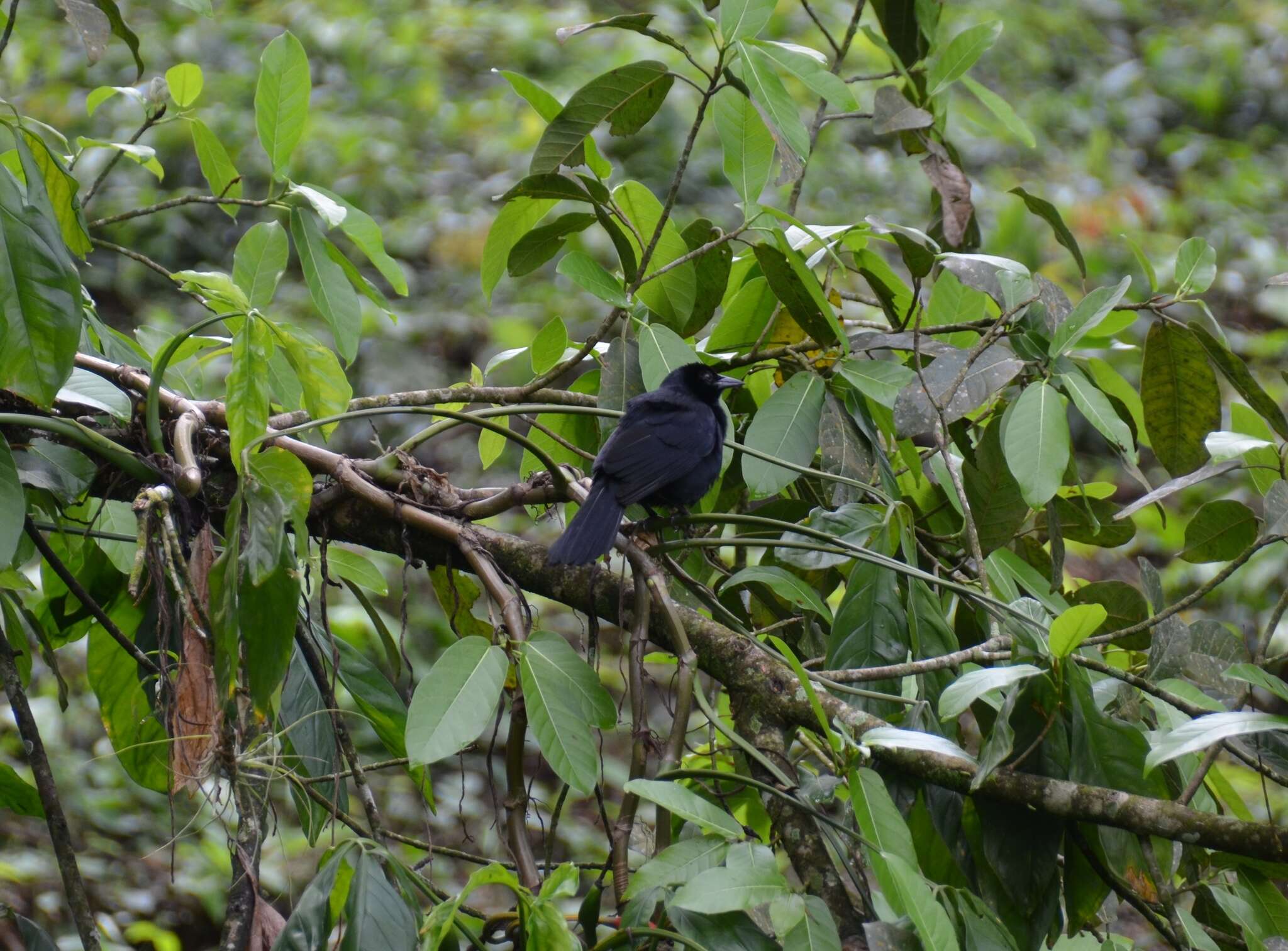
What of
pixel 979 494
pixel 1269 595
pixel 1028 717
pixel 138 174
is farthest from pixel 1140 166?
pixel 1028 717

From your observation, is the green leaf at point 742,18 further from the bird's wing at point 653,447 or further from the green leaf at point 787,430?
the bird's wing at point 653,447

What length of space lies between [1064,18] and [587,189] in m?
11.3

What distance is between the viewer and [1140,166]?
10.8 metres

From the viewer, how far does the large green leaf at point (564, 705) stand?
1.48m

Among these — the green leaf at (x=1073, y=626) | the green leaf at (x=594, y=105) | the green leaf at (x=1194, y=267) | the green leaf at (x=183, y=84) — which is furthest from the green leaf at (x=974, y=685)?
the green leaf at (x=183, y=84)

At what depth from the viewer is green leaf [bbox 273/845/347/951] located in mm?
1384

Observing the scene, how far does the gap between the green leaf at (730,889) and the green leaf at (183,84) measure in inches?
74.5

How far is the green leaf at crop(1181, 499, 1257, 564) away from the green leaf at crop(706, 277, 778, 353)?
0.94 m

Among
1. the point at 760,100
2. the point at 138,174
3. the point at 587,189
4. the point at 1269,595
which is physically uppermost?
the point at 760,100

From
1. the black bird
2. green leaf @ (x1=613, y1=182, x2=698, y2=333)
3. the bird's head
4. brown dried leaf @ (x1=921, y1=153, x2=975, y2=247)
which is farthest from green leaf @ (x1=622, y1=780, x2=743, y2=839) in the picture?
brown dried leaf @ (x1=921, y1=153, x2=975, y2=247)

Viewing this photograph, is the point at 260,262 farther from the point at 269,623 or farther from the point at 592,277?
the point at 269,623

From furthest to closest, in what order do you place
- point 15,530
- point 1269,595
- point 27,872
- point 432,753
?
1. point 1269,595
2. point 27,872
3. point 15,530
4. point 432,753

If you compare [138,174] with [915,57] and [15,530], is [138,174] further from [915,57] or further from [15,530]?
[15,530]

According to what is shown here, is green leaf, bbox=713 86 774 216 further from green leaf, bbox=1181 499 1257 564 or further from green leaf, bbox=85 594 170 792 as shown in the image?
green leaf, bbox=85 594 170 792
